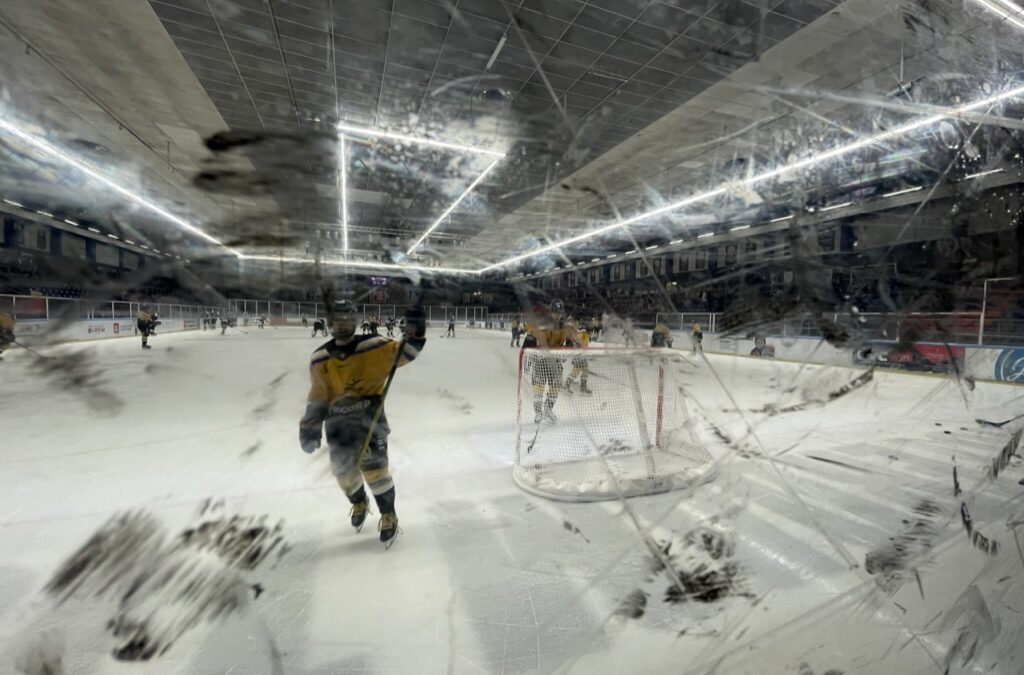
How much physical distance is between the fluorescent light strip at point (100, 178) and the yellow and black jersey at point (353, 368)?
0.38 m

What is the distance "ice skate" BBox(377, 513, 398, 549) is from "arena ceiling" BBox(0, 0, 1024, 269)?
1.17 m

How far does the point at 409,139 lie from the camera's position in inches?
40.6

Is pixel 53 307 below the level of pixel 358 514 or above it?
above

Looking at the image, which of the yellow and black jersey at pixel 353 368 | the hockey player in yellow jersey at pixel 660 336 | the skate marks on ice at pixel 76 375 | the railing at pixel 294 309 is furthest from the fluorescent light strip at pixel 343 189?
the hockey player in yellow jersey at pixel 660 336

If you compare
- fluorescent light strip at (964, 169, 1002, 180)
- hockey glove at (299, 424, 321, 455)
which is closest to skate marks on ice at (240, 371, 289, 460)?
hockey glove at (299, 424, 321, 455)

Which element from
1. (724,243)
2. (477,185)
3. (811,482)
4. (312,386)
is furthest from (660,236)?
(811,482)

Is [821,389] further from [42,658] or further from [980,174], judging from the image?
[42,658]

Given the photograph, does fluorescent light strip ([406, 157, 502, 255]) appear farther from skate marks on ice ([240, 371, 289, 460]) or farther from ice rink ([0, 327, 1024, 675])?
skate marks on ice ([240, 371, 289, 460])

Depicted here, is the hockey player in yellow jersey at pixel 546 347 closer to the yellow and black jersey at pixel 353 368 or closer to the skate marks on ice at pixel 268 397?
the yellow and black jersey at pixel 353 368

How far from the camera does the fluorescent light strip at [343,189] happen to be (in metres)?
0.96

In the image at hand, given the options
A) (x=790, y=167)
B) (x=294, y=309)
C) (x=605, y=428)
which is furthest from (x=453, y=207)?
(x=605, y=428)

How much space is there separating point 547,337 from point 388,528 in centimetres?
124

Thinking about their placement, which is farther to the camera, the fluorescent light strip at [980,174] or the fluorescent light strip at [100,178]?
the fluorescent light strip at [980,174]

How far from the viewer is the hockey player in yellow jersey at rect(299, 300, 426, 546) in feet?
3.61
